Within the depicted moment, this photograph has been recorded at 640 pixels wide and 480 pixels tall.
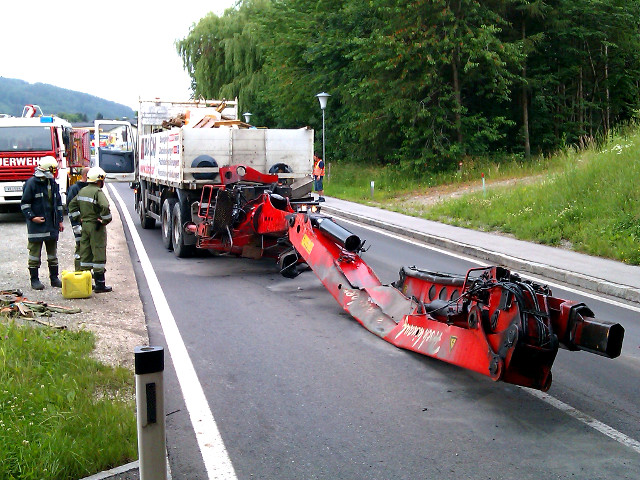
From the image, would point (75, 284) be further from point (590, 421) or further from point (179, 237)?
point (590, 421)

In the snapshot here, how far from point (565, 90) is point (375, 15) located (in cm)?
920

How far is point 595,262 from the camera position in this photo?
41.1 feet

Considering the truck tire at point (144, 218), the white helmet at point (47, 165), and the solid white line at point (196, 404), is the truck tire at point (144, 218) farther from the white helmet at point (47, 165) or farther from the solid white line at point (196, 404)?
the solid white line at point (196, 404)

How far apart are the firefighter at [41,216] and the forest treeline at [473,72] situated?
20248 mm

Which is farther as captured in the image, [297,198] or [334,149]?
[334,149]

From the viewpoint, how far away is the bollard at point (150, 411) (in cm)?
364

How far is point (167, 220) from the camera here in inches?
565

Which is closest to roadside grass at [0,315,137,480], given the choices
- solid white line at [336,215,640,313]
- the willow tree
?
solid white line at [336,215,640,313]

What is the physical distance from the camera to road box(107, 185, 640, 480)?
4.64m

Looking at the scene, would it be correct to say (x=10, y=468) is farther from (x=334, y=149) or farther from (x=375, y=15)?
(x=334, y=149)

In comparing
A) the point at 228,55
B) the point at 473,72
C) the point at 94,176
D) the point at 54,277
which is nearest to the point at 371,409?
the point at 94,176

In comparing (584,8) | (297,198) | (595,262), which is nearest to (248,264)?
(297,198)

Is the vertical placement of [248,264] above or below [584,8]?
below

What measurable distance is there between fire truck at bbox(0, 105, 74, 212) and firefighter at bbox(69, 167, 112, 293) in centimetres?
1045
